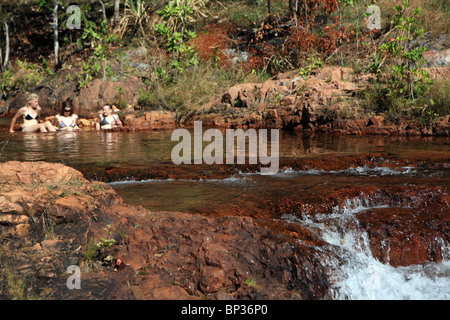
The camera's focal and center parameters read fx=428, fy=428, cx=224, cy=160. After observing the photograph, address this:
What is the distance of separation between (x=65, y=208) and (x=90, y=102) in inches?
384

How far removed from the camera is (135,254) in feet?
8.62

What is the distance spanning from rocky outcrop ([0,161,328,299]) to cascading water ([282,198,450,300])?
0.17 m

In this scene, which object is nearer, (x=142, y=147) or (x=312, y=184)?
(x=312, y=184)

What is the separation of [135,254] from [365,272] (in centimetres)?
152

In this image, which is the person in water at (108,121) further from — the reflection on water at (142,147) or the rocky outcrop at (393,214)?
the rocky outcrop at (393,214)

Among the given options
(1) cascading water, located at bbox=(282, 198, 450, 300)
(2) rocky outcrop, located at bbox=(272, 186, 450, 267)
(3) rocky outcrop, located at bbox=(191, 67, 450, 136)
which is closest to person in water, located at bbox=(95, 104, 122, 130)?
(3) rocky outcrop, located at bbox=(191, 67, 450, 136)

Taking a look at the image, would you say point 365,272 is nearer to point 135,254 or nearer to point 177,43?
point 135,254

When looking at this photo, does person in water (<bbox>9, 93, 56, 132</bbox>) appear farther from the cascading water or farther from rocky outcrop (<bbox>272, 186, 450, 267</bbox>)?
the cascading water

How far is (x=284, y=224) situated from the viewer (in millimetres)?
3172

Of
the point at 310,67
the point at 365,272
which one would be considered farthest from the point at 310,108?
the point at 365,272

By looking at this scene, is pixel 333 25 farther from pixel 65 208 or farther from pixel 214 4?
pixel 65 208

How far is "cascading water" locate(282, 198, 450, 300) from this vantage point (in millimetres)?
2717
